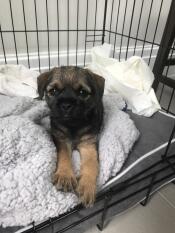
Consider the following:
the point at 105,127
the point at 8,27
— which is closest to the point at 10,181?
the point at 105,127

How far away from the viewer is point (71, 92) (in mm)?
831

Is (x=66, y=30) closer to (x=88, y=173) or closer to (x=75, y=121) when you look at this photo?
(x=75, y=121)

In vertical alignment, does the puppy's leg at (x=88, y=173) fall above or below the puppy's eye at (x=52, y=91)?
below

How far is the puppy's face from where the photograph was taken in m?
0.82

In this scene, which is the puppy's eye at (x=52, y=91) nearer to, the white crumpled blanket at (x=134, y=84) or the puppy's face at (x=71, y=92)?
the puppy's face at (x=71, y=92)

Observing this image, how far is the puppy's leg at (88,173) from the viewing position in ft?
2.47

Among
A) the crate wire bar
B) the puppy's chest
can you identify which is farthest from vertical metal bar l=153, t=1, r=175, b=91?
the puppy's chest

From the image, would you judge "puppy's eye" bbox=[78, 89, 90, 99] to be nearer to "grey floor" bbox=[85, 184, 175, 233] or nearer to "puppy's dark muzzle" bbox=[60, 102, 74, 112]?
"puppy's dark muzzle" bbox=[60, 102, 74, 112]

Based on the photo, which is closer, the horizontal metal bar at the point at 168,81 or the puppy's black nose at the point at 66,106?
the puppy's black nose at the point at 66,106

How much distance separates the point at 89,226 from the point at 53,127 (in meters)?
0.41

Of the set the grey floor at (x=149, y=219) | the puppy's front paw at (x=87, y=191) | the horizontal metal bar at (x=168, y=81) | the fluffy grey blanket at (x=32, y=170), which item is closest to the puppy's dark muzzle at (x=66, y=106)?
the fluffy grey blanket at (x=32, y=170)

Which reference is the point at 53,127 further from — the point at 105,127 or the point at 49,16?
the point at 49,16

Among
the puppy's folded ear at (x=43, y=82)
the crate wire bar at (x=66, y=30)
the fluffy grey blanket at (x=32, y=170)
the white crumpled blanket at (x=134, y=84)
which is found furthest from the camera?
the crate wire bar at (x=66, y=30)

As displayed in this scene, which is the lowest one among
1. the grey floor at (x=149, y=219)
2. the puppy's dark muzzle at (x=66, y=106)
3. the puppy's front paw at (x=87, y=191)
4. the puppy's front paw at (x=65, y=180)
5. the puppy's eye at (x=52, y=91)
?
the grey floor at (x=149, y=219)
